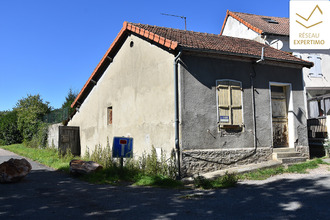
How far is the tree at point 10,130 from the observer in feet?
82.2

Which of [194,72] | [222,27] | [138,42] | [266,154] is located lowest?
[266,154]

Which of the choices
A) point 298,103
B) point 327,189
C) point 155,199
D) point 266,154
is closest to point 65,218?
point 155,199

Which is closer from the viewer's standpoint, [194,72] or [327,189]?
[327,189]

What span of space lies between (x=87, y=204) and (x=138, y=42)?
262 inches

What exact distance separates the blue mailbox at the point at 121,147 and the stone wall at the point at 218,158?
5.57 feet

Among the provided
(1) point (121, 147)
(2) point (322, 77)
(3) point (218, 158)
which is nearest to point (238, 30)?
(2) point (322, 77)

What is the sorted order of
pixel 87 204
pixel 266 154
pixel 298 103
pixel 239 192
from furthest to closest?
pixel 298 103, pixel 266 154, pixel 239 192, pixel 87 204

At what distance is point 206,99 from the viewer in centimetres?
858

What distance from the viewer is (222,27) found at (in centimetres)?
2017

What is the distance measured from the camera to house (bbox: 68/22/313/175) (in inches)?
327

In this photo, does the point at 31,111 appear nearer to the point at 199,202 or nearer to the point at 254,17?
the point at 254,17

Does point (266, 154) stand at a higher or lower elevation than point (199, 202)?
higher

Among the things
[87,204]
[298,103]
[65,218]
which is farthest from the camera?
[298,103]

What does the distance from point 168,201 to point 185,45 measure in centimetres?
470
